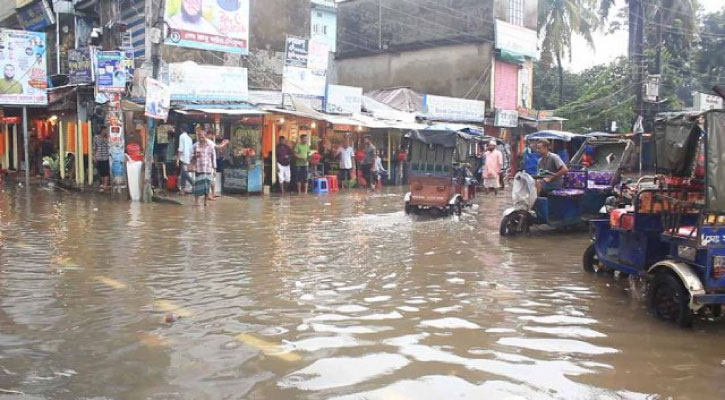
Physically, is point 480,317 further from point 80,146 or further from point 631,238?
point 80,146

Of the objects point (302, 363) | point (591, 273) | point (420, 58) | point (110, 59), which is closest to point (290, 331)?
point (302, 363)

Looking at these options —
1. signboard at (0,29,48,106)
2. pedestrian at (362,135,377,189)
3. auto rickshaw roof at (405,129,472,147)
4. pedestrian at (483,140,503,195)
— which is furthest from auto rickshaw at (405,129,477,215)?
signboard at (0,29,48,106)

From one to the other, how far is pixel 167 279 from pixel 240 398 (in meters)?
3.68

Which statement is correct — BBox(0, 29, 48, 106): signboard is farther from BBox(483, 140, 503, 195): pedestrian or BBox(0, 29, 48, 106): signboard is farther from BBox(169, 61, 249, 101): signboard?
BBox(483, 140, 503, 195): pedestrian

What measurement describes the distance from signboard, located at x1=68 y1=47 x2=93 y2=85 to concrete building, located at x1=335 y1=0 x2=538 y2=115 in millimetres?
17528

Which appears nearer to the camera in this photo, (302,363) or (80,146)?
(302,363)

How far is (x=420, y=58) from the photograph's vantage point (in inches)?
1197

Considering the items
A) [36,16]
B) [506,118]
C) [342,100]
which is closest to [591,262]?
[342,100]

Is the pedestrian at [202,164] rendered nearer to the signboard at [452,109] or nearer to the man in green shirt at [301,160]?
the man in green shirt at [301,160]

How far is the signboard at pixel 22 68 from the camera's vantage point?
17766 millimetres

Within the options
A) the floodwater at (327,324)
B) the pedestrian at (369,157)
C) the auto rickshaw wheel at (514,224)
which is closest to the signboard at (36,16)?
the pedestrian at (369,157)

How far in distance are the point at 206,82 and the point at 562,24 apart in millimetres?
24724

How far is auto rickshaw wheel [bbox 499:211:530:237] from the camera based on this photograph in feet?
35.7

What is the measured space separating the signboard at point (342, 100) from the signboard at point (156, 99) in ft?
23.7
